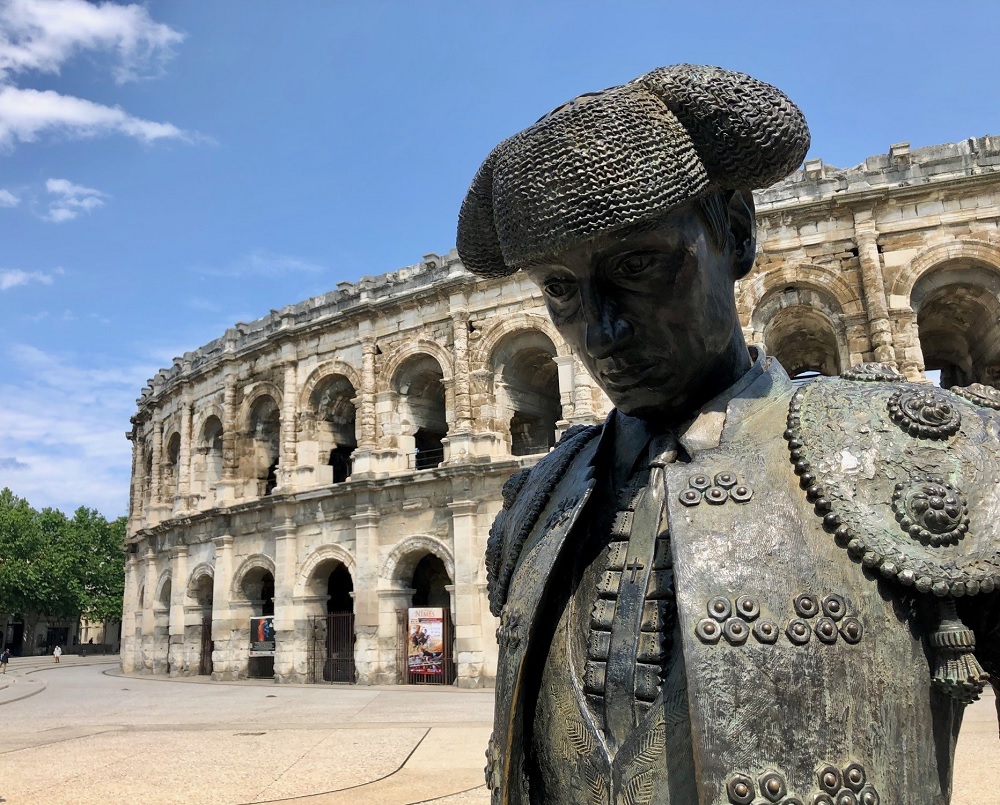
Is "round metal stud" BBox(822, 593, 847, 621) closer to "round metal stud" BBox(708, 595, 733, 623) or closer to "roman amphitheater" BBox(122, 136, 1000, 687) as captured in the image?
"round metal stud" BBox(708, 595, 733, 623)

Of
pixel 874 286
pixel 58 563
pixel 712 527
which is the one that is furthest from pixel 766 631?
pixel 58 563

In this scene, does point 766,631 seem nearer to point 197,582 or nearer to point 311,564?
point 311,564

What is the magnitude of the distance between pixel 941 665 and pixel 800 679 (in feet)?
0.76

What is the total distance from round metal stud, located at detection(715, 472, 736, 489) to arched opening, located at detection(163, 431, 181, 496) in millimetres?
27729

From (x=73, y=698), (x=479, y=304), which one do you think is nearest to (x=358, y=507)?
(x=479, y=304)

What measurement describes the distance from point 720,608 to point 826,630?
0.50 feet

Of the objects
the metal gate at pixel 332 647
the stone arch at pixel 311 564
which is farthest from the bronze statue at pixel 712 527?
the metal gate at pixel 332 647

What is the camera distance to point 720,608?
3.84ft

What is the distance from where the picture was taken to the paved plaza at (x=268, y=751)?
6.63 m

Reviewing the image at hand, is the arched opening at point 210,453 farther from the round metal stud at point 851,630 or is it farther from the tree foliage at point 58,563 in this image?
the tree foliage at point 58,563

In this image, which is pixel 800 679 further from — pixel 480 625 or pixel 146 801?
pixel 480 625

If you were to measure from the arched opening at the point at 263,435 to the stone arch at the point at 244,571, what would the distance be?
7.62ft

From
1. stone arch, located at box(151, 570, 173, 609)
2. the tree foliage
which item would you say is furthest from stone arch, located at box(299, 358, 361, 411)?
the tree foliage

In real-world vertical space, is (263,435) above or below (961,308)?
below
